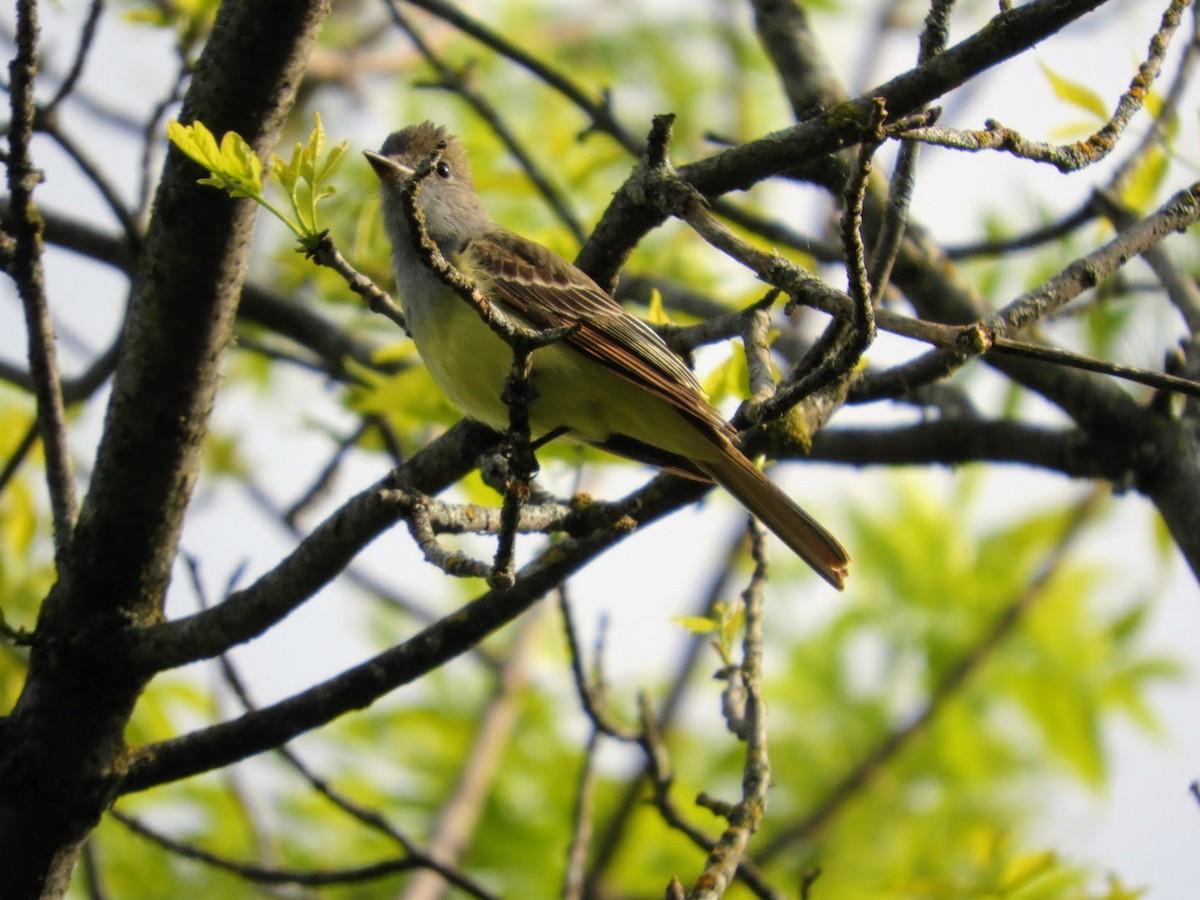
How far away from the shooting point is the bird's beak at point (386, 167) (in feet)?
14.9

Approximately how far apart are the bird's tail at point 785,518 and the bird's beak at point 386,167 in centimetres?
151

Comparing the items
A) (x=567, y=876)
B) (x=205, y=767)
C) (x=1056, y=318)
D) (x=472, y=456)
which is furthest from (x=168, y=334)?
(x=1056, y=318)

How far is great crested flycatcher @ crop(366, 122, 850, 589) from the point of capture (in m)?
3.91

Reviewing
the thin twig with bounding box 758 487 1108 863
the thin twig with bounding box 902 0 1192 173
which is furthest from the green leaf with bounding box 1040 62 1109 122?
the thin twig with bounding box 758 487 1108 863

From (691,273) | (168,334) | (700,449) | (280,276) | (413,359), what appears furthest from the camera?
(280,276)

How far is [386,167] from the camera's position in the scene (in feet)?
15.6

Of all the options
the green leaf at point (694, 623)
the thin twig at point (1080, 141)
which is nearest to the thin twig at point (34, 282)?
the green leaf at point (694, 623)

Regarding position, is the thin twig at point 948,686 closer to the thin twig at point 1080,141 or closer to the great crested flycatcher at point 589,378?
the great crested flycatcher at point 589,378

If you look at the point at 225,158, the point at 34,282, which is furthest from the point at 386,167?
the point at 225,158

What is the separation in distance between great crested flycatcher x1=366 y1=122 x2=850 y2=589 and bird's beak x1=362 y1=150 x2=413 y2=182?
0.05 feet

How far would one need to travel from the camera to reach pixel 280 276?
684cm

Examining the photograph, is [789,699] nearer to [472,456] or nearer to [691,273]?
[691,273]

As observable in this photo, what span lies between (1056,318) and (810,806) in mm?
2916

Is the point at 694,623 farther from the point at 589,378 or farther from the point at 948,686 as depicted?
the point at 948,686
